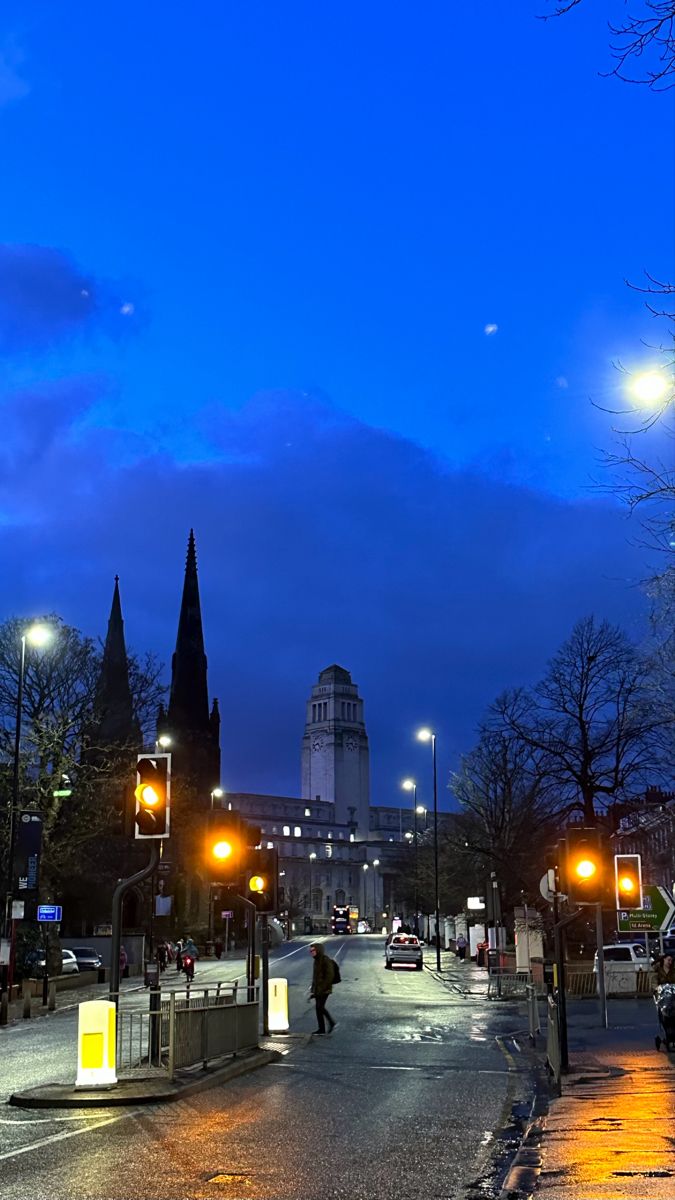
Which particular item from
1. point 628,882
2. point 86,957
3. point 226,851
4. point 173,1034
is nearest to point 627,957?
point 628,882

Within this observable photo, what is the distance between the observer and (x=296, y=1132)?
38.5 feet

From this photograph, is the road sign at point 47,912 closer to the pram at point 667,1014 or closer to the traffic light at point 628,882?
the traffic light at point 628,882

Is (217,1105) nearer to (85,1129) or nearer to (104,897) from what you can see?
(85,1129)

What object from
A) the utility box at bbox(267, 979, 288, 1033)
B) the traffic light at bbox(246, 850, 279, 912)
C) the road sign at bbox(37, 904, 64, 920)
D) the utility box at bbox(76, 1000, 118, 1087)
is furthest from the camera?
the road sign at bbox(37, 904, 64, 920)

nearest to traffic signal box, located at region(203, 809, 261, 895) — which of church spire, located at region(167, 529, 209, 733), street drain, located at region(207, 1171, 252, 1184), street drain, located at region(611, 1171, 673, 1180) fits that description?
street drain, located at region(207, 1171, 252, 1184)

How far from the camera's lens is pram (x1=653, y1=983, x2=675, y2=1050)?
20875 mm

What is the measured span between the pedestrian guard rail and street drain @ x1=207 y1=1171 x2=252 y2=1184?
5671mm

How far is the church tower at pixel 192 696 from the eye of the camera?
5025 inches

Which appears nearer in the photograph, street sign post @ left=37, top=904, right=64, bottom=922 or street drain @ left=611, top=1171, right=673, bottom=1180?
street drain @ left=611, top=1171, right=673, bottom=1180

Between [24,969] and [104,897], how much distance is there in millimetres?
31706

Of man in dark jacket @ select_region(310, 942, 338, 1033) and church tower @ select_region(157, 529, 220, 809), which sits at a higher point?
church tower @ select_region(157, 529, 220, 809)

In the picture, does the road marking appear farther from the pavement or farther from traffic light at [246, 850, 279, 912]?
traffic light at [246, 850, 279, 912]

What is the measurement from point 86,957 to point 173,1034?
4508 cm

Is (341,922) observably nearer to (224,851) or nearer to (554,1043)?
(224,851)
